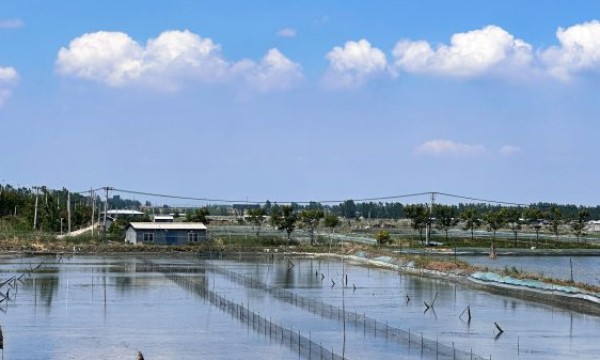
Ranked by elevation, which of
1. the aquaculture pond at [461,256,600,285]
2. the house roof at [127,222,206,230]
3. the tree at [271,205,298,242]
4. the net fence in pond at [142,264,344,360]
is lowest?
the net fence in pond at [142,264,344,360]

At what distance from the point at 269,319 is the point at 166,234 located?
2350 inches

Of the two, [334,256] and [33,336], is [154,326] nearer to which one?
[33,336]

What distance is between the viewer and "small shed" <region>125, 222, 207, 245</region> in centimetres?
9488

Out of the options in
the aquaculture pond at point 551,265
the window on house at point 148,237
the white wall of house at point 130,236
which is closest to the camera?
the aquaculture pond at point 551,265

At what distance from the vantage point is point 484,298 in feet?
156

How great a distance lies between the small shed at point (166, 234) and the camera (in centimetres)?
9488

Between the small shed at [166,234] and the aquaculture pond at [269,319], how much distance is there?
106 feet

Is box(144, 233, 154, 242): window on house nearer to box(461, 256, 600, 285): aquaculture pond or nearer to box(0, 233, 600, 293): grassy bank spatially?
box(0, 233, 600, 293): grassy bank

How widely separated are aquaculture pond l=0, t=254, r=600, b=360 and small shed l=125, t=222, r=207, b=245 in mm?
32417

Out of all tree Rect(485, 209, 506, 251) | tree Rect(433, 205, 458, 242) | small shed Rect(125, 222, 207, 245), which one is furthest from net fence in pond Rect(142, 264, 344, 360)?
tree Rect(485, 209, 506, 251)

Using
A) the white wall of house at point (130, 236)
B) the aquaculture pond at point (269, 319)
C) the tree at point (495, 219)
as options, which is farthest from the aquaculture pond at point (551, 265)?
the white wall of house at point (130, 236)

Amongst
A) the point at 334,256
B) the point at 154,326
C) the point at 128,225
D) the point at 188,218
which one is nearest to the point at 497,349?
the point at 154,326

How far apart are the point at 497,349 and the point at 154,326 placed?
13192 millimetres

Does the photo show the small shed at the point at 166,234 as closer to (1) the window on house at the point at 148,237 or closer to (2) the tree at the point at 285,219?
(1) the window on house at the point at 148,237
